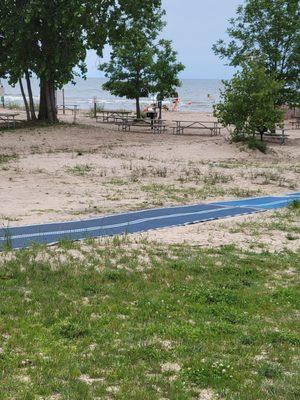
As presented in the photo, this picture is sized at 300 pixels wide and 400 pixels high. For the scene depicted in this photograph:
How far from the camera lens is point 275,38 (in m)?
28.7

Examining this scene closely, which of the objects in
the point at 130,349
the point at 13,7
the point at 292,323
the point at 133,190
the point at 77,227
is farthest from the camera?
the point at 13,7

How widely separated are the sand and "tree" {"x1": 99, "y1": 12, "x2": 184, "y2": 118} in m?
6.89

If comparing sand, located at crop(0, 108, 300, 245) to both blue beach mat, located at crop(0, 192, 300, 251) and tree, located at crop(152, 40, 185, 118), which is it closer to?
blue beach mat, located at crop(0, 192, 300, 251)

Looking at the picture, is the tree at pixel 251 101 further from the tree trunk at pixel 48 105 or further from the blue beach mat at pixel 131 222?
the blue beach mat at pixel 131 222

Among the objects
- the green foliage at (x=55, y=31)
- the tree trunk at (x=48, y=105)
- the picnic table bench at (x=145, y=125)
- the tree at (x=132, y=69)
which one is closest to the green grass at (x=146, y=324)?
the green foliage at (x=55, y=31)

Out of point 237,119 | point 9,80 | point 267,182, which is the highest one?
point 9,80

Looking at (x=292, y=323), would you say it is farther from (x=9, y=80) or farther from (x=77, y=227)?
(x=9, y=80)

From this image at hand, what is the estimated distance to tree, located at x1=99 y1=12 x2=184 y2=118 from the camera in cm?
3425

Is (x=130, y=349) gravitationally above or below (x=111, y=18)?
below

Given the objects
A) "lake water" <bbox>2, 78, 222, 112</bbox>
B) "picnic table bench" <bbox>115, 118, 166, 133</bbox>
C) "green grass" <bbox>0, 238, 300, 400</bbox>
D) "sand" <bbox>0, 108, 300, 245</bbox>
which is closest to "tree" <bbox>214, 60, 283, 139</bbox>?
"sand" <bbox>0, 108, 300, 245</bbox>

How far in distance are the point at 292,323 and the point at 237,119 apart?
19884mm

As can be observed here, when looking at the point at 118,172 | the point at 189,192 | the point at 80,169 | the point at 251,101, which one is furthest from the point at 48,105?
the point at 189,192

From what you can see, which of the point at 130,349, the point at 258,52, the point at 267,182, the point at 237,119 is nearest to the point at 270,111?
the point at 237,119

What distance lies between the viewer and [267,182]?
641 inches
